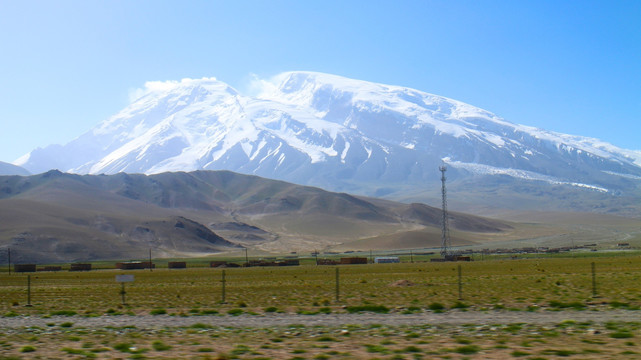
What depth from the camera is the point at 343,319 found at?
22.0 m

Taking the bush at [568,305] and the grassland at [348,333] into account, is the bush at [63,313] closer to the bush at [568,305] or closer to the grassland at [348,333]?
the grassland at [348,333]

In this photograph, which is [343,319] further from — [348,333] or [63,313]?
[63,313]

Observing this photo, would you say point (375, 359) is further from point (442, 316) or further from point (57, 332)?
point (57, 332)

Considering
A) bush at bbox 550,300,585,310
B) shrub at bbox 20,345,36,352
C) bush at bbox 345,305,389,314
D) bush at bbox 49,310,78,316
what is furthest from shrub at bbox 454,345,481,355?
bush at bbox 49,310,78,316

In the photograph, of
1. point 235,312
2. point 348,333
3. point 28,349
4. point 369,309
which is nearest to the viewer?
point 28,349

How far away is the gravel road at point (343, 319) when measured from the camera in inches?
789

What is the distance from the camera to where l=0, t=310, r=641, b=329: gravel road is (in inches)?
789

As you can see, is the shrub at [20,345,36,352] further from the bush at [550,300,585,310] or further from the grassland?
the bush at [550,300,585,310]

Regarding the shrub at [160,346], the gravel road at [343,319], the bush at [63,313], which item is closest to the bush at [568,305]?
the gravel road at [343,319]

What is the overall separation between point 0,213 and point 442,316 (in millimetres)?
170220

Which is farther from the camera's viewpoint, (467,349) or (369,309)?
(369,309)

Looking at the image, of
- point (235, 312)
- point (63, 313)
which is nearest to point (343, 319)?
point (235, 312)

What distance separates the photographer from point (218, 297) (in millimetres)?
34031

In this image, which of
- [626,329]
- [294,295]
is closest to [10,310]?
[294,295]
